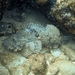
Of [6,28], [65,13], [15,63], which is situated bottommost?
[15,63]

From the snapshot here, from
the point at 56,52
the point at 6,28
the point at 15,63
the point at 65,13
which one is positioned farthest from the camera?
the point at 6,28

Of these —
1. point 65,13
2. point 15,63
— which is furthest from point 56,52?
point 15,63

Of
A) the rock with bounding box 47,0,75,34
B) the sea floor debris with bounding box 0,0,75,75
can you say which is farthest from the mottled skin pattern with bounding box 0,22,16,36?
the rock with bounding box 47,0,75,34

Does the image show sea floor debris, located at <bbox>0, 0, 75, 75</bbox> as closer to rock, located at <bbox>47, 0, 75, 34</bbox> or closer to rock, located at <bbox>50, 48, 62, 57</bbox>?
rock, located at <bbox>50, 48, 62, 57</bbox>

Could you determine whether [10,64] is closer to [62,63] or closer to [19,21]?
[62,63]

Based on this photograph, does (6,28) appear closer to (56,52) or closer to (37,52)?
(37,52)

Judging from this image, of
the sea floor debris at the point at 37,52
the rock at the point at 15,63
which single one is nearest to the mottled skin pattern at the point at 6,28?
the sea floor debris at the point at 37,52

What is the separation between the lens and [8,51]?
394 cm

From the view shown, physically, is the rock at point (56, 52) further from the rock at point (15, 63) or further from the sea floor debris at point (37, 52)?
the rock at point (15, 63)

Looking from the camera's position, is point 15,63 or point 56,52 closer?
point 15,63

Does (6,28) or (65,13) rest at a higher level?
(65,13)

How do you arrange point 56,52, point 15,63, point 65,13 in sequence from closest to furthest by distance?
point 15,63 < point 65,13 < point 56,52

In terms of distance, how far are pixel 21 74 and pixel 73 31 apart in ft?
5.29

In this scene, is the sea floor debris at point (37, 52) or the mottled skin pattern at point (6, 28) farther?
the mottled skin pattern at point (6, 28)
